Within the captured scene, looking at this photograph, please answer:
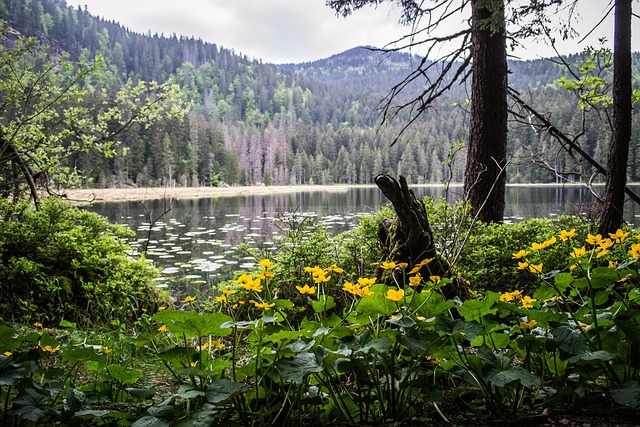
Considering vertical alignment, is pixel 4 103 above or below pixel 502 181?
above

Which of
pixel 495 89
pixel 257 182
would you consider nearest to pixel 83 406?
pixel 495 89

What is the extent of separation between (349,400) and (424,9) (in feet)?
18.5

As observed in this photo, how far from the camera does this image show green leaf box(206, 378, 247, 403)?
94cm

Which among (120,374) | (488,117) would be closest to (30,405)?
(120,374)

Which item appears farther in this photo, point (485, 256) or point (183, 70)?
point (183, 70)

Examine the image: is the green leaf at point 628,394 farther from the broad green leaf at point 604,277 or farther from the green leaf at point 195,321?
the green leaf at point 195,321

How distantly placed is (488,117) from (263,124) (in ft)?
462

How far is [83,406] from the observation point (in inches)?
43.0

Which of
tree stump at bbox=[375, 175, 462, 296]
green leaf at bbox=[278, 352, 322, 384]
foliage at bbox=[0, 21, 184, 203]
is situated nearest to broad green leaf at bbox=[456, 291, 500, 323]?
green leaf at bbox=[278, 352, 322, 384]

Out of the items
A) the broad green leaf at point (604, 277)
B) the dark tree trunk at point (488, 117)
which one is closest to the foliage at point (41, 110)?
the dark tree trunk at point (488, 117)

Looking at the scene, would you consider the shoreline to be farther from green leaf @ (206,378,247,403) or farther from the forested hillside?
green leaf @ (206,378,247,403)

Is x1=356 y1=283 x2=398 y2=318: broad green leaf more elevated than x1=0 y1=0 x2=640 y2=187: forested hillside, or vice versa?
x1=0 y1=0 x2=640 y2=187: forested hillside

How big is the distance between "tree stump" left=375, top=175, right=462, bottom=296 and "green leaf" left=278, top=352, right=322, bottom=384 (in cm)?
150

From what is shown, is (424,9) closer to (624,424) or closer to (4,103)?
(4,103)
